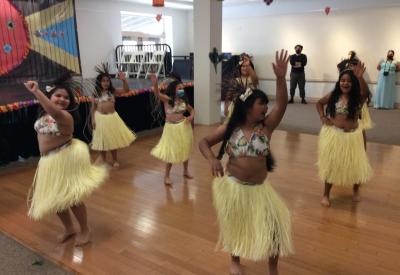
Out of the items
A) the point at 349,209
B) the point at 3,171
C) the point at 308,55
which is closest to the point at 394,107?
the point at 308,55

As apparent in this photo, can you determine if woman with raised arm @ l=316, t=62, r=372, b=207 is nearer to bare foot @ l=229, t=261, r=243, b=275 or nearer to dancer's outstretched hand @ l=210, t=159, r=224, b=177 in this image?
bare foot @ l=229, t=261, r=243, b=275

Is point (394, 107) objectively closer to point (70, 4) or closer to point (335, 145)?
point (335, 145)

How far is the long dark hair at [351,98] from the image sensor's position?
9.20 feet

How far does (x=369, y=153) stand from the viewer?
4.64 metres

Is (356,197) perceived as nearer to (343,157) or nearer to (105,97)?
(343,157)

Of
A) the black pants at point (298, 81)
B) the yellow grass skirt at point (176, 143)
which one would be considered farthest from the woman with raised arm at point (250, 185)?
the black pants at point (298, 81)

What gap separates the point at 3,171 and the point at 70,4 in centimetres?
576

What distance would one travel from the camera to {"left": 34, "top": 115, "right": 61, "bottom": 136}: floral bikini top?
226 cm

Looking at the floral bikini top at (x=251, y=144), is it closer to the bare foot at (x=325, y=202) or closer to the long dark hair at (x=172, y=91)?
the bare foot at (x=325, y=202)

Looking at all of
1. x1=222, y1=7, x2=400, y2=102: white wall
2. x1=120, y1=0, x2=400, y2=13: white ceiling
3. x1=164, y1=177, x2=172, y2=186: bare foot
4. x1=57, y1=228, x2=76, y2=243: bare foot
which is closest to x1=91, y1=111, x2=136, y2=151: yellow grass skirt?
x1=164, y1=177, x2=172, y2=186: bare foot

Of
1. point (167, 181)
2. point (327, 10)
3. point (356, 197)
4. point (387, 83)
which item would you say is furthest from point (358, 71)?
point (327, 10)

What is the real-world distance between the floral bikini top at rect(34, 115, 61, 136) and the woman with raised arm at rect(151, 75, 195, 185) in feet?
4.43

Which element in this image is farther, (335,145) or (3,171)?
(3,171)

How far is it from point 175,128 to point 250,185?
1.77 meters
